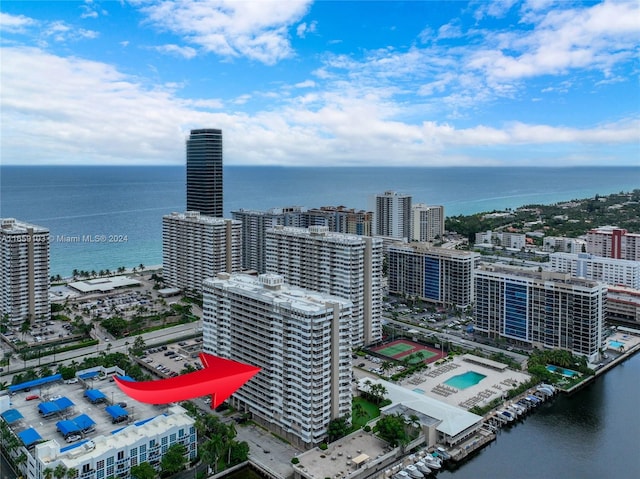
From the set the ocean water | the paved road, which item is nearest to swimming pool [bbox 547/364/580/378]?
the paved road

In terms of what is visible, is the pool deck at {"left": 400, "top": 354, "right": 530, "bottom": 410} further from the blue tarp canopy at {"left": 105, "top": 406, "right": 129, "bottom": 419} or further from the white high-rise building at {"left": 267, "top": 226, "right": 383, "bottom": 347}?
the blue tarp canopy at {"left": 105, "top": 406, "right": 129, "bottom": 419}

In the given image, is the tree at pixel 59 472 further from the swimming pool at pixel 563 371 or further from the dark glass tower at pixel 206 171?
the dark glass tower at pixel 206 171

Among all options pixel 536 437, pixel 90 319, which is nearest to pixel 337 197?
pixel 90 319

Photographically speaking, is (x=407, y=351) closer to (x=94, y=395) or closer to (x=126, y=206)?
(x=94, y=395)

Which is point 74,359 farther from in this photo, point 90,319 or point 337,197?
point 337,197

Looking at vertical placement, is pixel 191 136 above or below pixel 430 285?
above
